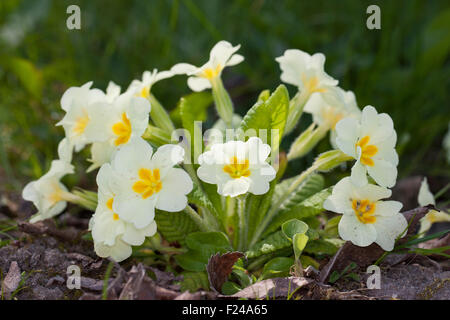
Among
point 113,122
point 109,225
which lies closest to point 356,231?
point 109,225

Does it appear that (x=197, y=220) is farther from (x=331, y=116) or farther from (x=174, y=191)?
(x=331, y=116)

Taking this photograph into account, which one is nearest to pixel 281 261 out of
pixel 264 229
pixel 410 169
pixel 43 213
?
pixel 264 229

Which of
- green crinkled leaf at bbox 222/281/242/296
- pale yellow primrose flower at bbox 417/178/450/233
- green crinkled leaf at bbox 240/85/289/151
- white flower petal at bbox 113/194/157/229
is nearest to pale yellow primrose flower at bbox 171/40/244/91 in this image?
green crinkled leaf at bbox 240/85/289/151

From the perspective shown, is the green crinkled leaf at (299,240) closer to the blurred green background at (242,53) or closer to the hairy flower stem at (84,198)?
the hairy flower stem at (84,198)

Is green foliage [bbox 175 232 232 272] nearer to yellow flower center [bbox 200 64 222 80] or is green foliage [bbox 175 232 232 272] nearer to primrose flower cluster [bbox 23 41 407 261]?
primrose flower cluster [bbox 23 41 407 261]

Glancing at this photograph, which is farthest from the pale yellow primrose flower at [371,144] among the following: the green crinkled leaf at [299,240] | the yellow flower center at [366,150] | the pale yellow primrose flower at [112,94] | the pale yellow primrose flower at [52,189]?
the pale yellow primrose flower at [52,189]
